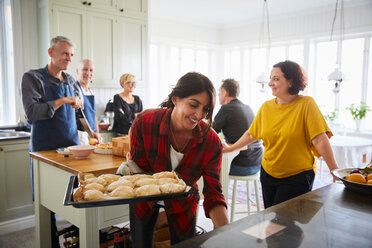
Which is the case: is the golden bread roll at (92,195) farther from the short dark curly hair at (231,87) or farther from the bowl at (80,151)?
the short dark curly hair at (231,87)

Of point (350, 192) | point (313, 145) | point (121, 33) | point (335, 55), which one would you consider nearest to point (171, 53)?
point (121, 33)

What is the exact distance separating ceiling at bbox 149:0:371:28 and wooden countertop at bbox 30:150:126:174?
3579 mm

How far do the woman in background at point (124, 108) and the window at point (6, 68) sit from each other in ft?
4.37

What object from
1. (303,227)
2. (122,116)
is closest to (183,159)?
(303,227)

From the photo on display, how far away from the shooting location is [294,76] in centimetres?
220

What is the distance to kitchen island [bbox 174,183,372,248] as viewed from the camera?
106 cm

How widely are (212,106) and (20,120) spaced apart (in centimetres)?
352

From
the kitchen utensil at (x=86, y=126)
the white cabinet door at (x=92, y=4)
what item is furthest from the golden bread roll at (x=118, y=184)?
the white cabinet door at (x=92, y=4)

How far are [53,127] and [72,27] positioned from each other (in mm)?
1922

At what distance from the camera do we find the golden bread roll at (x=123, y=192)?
1.04 meters

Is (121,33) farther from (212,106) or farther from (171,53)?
(212,106)

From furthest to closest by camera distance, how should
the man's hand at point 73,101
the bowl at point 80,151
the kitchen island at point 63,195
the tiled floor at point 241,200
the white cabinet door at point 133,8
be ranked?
the white cabinet door at point 133,8, the tiled floor at point 241,200, the man's hand at point 73,101, the bowl at point 80,151, the kitchen island at point 63,195

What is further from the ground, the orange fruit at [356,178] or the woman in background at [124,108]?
the woman in background at [124,108]

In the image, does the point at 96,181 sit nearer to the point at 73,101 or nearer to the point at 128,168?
the point at 128,168
